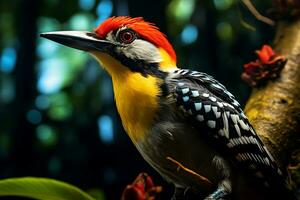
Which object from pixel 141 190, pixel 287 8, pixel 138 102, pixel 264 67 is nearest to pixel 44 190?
pixel 141 190

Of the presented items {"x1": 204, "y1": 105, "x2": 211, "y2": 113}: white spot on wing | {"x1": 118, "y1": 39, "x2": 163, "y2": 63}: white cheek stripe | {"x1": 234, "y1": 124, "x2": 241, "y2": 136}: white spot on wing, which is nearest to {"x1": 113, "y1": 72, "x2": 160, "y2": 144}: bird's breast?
{"x1": 118, "y1": 39, "x2": 163, "y2": 63}: white cheek stripe

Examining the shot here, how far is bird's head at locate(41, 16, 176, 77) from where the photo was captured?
2.66 meters

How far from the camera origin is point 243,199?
2.66 m

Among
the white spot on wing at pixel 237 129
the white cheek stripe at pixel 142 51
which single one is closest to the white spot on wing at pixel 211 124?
the white spot on wing at pixel 237 129

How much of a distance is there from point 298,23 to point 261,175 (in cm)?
101

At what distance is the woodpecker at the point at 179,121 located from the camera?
A: 99.5 inches

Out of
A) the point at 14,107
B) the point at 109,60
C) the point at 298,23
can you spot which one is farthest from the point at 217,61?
the point at 109,60

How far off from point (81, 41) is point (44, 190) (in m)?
0.69

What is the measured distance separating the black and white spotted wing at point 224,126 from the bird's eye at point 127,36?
246 millimetres

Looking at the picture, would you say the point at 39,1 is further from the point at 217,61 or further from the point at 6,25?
the point at 217,61

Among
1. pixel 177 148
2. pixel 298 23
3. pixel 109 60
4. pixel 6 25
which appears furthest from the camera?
pixel 6 25

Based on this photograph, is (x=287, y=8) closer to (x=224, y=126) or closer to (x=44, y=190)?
(x=224, y=126)

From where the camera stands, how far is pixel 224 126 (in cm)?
261

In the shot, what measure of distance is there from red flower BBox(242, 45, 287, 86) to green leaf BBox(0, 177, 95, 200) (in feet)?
3.66
